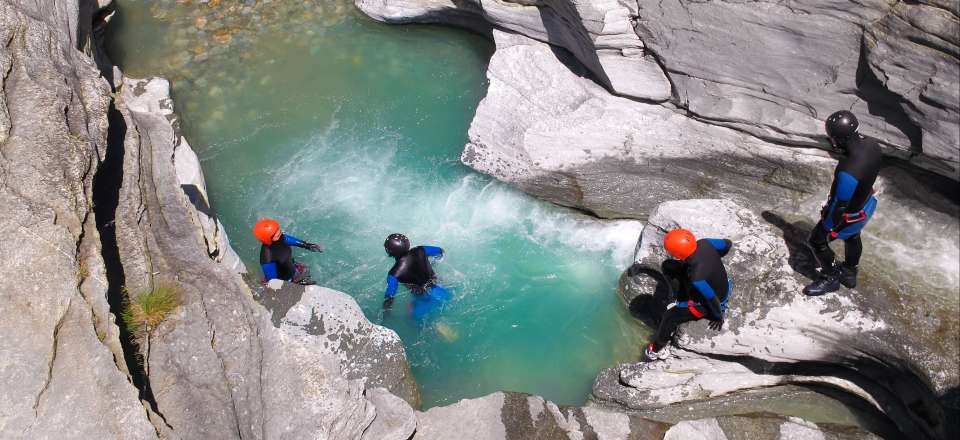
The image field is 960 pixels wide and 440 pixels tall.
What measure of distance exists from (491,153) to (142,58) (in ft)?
20.7

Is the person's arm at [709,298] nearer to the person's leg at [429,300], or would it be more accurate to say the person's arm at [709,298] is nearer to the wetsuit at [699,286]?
the wetsuit at [699,286]

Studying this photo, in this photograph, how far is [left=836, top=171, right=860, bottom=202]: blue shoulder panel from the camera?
628 cm

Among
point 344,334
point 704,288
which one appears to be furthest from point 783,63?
point 344,334

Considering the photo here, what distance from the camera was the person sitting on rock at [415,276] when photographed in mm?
7051

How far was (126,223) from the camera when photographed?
6.67 m

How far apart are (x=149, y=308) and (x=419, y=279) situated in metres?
2.77

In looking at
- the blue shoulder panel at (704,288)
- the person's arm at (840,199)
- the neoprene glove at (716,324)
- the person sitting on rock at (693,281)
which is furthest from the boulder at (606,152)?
the blue shoulder panel at (704,288)

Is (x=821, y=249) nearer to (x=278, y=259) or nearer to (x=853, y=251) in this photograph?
(x=853, y=251)

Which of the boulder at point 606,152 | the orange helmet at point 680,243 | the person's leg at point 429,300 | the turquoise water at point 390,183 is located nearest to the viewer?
the orange helmet at point 680,243

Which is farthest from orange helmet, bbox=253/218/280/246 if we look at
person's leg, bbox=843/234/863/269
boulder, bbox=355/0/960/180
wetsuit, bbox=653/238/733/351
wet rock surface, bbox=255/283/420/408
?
person's leg, bbox=843/234/863/269

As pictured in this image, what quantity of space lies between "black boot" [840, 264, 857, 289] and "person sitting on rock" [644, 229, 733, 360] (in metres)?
1.16

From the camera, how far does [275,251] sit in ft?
24.0

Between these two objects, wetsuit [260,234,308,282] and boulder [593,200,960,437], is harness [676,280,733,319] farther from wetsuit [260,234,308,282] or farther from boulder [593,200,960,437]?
wetsuit [260,234,308,282]

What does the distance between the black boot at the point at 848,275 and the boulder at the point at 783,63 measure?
147cm
